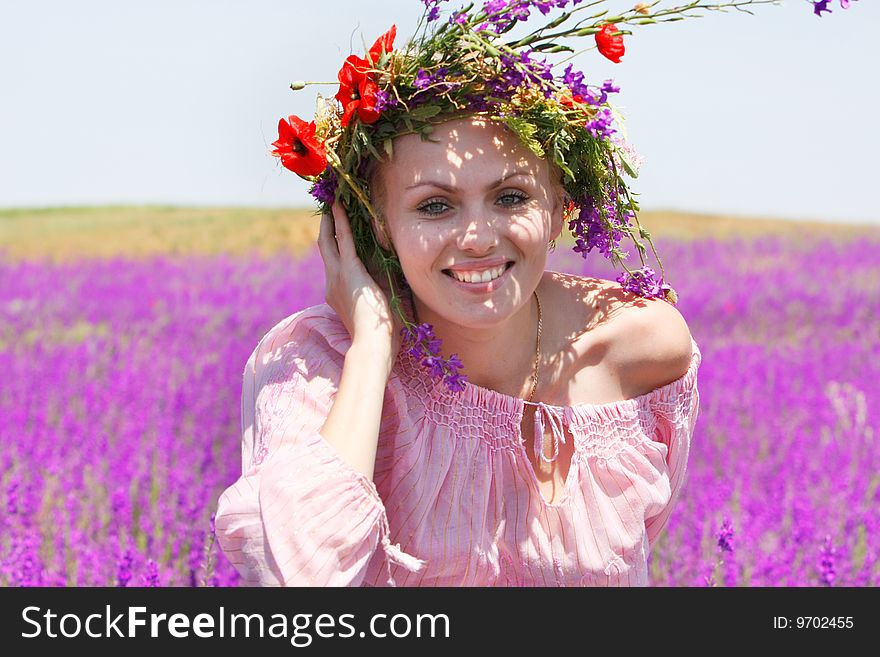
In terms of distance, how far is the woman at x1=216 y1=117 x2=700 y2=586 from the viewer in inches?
88.5

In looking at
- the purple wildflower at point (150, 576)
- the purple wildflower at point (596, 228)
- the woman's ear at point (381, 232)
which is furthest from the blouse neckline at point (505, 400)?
the purple wildflower at point (150, 576)

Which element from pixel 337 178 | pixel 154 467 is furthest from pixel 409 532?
pixel 154 467

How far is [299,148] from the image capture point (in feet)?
8.04

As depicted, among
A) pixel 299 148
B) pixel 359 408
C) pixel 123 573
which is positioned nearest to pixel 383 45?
pixel 299 148

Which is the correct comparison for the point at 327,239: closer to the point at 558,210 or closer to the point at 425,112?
the point at 425,112

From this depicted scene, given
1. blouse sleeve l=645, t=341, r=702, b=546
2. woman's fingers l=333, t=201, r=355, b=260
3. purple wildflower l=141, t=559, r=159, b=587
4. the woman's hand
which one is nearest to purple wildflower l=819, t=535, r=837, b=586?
blouse sleeve l=645, t=341, r=702, b=546

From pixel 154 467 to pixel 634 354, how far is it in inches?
111

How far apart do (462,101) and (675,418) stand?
3.15 feet

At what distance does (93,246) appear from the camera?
16.0 meters

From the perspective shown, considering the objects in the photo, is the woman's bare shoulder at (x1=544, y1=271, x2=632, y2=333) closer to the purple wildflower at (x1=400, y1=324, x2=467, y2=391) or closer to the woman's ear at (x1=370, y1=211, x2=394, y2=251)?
the purple wildflower at (x1=400, y1=324, x2=467, y2=391)

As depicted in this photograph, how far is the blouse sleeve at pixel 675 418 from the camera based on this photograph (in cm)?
271

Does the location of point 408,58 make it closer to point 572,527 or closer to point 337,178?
point 337,178

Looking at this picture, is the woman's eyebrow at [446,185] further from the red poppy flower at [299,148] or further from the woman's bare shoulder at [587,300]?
the woman's bare shoulder at [587,300]

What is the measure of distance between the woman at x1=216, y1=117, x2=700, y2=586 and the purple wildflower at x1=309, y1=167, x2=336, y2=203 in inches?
2.3
